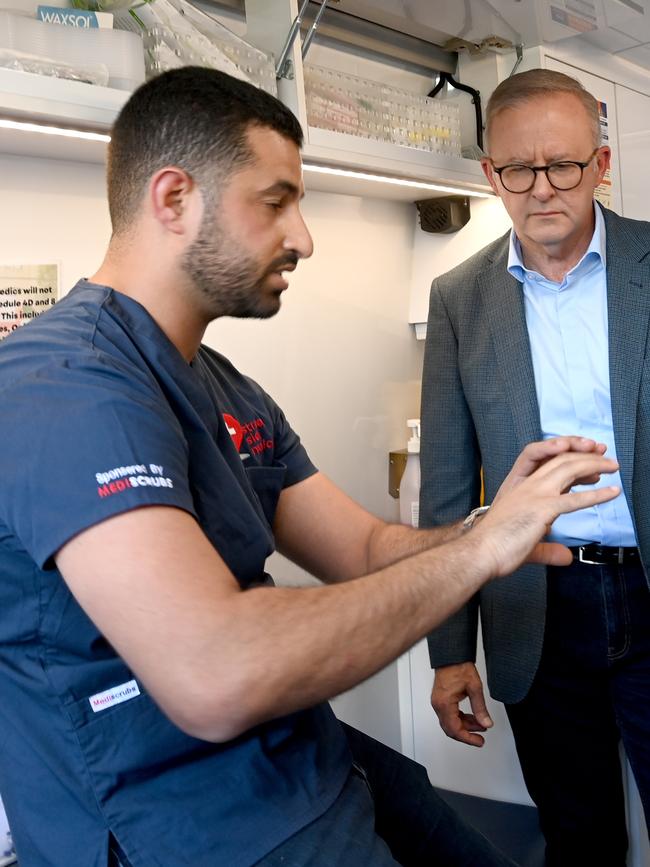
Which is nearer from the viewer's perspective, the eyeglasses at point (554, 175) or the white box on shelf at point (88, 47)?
the white box on shelf at point (88, 47)

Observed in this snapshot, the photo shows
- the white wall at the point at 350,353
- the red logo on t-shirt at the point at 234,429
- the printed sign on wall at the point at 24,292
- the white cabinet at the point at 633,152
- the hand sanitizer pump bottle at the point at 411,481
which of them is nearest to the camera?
the red logo on t-shirt at the point at 234,429

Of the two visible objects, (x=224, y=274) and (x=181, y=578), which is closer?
(x=181, y=578)

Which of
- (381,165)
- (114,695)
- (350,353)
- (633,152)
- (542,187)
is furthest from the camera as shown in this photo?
(633,152)

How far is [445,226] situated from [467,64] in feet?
1.48

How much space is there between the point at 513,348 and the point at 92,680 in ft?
3.42

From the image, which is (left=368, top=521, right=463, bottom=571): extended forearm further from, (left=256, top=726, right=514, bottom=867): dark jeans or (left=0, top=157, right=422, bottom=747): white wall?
(left=0, top=157, right=422, bottom=747): white wall

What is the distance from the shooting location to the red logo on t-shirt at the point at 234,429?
4.11 ft

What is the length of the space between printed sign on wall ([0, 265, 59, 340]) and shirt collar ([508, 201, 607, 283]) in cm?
89

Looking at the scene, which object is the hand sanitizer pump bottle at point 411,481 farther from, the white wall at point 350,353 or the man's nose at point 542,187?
the man's nose at point 542,187

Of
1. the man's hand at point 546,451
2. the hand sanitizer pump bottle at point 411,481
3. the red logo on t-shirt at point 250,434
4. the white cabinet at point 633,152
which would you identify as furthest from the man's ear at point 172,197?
→ the white cabinet at point 633,152

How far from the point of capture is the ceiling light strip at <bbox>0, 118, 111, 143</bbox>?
1.44 m

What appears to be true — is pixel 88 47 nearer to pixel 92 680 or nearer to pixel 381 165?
pixel 381 165

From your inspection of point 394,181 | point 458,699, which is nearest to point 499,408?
point 458,699

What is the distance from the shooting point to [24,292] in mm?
1737
